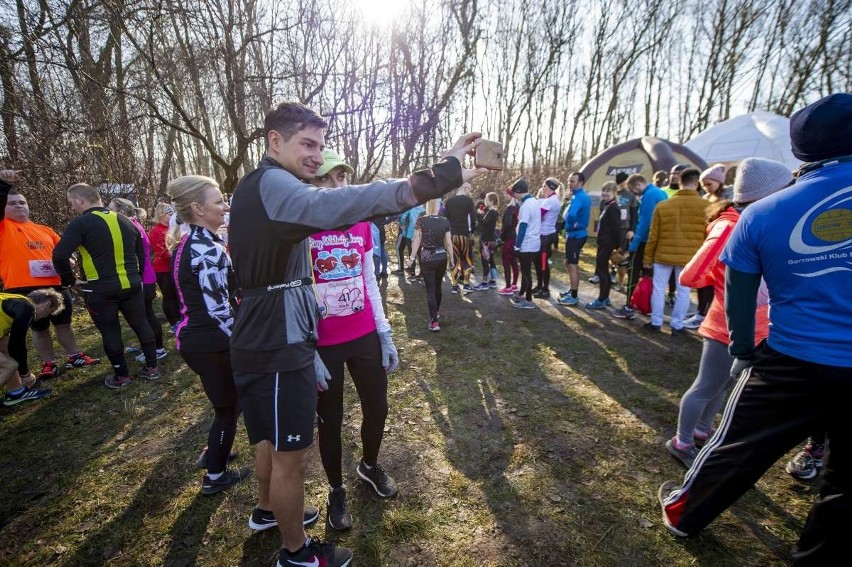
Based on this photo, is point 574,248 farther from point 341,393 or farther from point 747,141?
point 747,141

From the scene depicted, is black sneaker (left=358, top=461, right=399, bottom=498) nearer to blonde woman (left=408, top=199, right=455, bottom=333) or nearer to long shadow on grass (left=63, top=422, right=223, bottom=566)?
long shadow on grass (left=63, top=422, right=223, bottom=566)

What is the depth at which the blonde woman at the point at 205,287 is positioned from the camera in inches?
90.9

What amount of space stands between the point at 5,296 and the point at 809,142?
223 inches

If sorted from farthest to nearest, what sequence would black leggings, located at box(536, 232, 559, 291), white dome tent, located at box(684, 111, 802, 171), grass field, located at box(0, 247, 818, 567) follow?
white dome tent, located at box(684, 111, 802, 171), black leggings, located at box(536, 232, 559, 291), grass field, located at box(0, 247, 818, 567)

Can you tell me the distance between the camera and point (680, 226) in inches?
190

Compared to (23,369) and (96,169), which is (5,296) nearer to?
(23,369)

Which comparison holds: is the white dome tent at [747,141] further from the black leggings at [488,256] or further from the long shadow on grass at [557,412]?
the long shadow on grass at [557,412]

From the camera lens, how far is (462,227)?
7047 millimetres

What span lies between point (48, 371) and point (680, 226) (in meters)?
7.99

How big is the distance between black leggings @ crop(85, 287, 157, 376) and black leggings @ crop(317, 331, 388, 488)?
3204 mm

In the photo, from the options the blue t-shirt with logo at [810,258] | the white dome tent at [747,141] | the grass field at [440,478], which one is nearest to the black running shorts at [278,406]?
the grass field at [440,478]

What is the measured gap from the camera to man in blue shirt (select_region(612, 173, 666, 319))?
5797 mm

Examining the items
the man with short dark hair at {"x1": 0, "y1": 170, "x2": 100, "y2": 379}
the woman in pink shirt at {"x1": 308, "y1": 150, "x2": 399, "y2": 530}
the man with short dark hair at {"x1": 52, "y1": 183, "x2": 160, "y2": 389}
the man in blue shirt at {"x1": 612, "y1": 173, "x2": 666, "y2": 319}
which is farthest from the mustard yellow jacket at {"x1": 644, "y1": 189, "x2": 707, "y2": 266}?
the man with short dark hair at {"x1": 0, "y1": 170, "x2": 100, "y2": 379}

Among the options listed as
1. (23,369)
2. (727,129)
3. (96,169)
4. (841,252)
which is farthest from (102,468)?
(727,129)
